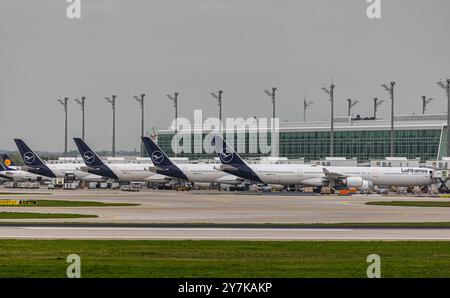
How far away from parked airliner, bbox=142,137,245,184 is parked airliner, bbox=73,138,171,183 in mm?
10189

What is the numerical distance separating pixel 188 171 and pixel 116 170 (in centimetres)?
1860

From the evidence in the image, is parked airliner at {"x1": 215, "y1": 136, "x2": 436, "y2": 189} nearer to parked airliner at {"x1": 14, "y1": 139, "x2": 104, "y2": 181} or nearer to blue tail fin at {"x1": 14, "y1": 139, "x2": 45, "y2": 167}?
parked airliner at {"x1": 14, "y1": 139, "x2": 104, "y2": 181}

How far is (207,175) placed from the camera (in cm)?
15738

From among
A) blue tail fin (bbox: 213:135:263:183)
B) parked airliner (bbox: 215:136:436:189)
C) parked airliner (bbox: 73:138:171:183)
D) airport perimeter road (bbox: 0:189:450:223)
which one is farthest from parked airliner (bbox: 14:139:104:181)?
airport perimeter road (bbox: 0:189:450:223)

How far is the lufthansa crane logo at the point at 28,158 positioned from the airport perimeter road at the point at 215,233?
375ft

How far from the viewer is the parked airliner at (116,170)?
16588 centimetres

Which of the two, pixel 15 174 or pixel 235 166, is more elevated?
pixel 235 166

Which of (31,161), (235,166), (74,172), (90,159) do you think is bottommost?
(74,172)

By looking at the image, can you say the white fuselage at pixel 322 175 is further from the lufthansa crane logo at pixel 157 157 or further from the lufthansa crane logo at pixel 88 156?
the lufthansa crane logo at pixel 88 156

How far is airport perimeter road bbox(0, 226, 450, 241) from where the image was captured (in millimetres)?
53375

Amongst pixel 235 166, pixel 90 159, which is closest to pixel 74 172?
pixel 90 159

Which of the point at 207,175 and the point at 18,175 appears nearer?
the point at 207,175

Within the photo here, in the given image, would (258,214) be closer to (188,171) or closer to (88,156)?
(188,171)
